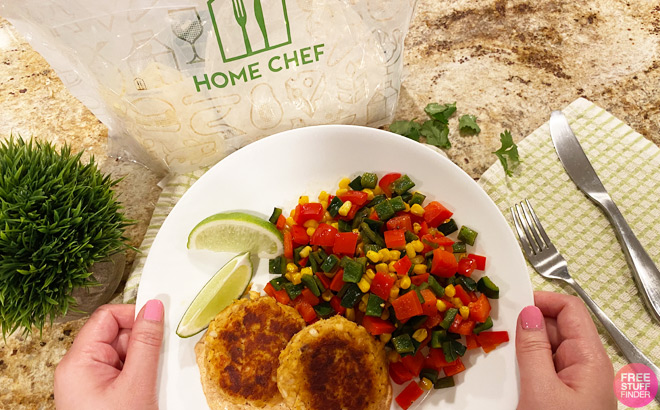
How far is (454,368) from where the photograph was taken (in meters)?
1.74

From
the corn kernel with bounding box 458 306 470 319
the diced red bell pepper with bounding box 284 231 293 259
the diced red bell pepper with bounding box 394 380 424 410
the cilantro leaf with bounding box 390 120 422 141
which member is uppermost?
the cilantro leaf with bounding box 390 120 422 141

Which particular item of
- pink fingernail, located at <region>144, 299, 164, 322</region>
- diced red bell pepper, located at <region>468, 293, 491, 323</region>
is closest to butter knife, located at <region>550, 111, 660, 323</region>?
diced red bell pepper, located at <region>468, 293, 491, 323</region>

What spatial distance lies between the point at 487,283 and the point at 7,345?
2.15 metres

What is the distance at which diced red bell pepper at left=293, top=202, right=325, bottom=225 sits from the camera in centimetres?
195

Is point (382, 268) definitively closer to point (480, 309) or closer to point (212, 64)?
point (480, 309)

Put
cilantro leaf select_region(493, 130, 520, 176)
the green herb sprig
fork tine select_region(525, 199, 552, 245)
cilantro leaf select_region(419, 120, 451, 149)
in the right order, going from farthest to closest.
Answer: cilantro leaf select_region(419, 120, 451, 149), cilantro leaf select_region(493, 130, 520, 176), fork tine select_region(525, 199, 552, 245), the green herb sprig

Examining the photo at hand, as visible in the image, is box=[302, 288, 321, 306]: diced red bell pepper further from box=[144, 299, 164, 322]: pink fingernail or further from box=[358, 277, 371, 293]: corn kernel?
box=[144, 299, 164, 322]: pink fingernail

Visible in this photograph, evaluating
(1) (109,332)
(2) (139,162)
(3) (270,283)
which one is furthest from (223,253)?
(2) (139,162)

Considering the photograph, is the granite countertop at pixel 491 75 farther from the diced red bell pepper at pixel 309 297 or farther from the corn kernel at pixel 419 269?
the diced red bell pepper at pixel 309 297

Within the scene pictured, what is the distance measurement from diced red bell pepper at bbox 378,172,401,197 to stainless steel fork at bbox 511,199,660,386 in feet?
2.05

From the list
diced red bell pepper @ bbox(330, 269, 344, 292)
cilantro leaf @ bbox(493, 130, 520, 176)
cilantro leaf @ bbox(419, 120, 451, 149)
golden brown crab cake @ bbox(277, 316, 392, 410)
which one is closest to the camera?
golden brown crab cake @ bbox(277, 316, 392, 410)

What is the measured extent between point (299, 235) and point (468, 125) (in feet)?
3.85

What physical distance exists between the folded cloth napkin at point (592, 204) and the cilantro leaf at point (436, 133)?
0.28 m

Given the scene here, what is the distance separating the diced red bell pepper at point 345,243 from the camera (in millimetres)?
1855
